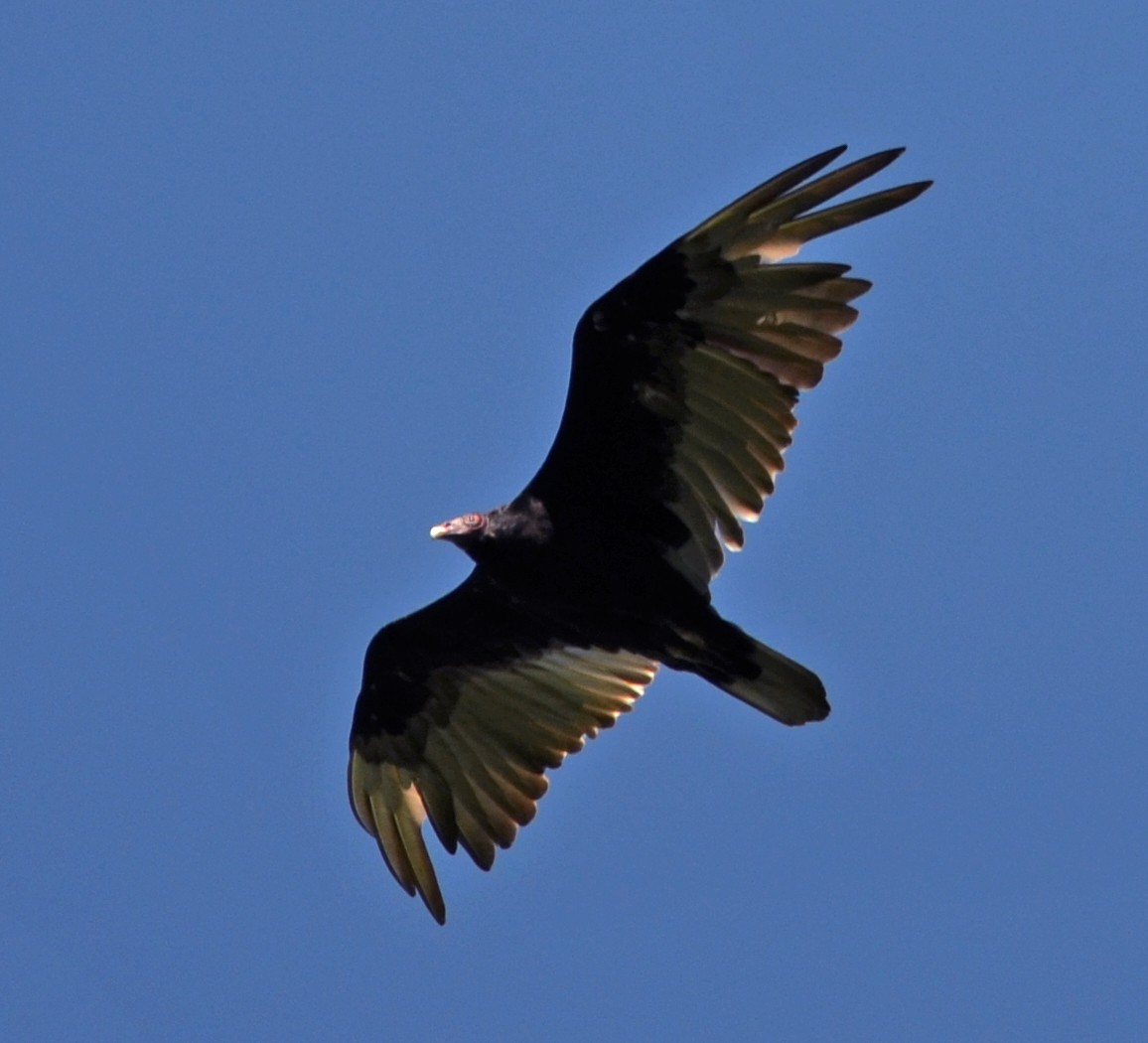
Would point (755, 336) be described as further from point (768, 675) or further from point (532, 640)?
point (532, 640)

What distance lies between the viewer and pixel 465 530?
9.27 meters

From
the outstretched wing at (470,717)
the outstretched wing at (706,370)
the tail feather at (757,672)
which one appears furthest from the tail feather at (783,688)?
the outstretched wing at (470,717)

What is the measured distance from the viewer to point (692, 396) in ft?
30.1

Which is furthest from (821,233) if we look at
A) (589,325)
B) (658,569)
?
(658,569)

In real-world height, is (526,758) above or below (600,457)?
below

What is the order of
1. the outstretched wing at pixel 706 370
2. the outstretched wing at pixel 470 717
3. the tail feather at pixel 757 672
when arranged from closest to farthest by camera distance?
the outstretched wing at pixel 706 370 → the tail feather at pixel 757 672 → the outstretched wing at pixel 470 717

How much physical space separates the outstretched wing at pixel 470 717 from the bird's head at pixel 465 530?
2.61 feet

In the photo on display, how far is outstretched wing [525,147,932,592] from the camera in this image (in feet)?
29.0

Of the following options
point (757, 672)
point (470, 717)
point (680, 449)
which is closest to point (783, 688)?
point (757, 672)

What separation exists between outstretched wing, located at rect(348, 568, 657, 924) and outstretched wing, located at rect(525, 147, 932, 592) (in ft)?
3.61

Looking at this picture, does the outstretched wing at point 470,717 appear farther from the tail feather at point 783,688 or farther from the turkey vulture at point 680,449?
the tail feather at point 783,688

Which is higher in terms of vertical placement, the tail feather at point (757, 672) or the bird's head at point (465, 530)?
the bird's head at point (465, 530)

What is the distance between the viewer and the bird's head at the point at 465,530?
9273mm

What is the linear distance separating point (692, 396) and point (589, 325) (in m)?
0.58
